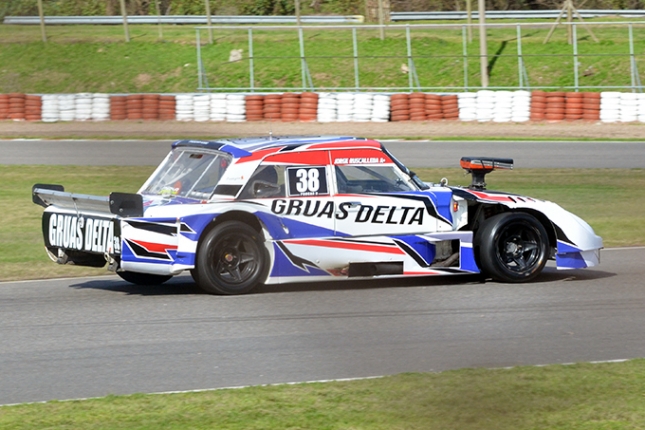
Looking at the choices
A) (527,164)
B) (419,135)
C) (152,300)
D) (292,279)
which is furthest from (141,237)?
(419,135)

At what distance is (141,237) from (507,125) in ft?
72.0

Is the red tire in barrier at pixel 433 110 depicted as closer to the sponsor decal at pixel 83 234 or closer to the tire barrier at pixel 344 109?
the tire barrier at pixel 344 109

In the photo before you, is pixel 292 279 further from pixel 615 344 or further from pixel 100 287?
pixel 615 344

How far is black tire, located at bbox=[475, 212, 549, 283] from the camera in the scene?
31.4 ft

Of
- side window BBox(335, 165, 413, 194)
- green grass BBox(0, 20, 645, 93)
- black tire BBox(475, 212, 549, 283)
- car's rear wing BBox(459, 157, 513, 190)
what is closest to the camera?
side window BBox(335, 165, 413, 194)

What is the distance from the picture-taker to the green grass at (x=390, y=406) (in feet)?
17.4

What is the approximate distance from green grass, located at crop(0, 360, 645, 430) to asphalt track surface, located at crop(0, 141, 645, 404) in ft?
1.21

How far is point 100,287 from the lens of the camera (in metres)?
9.80

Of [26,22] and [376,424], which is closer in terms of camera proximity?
[376,424]

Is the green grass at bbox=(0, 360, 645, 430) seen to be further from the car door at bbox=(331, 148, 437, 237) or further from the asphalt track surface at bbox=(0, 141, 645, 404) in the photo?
the car door at bbox=(331, 148, 437, 237)

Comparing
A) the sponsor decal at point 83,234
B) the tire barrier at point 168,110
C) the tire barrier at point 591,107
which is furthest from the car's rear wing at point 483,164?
the tire barrier at point 168,110

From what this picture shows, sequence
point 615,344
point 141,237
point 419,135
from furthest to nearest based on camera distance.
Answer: point 419,135, point 141,237, point 615,344

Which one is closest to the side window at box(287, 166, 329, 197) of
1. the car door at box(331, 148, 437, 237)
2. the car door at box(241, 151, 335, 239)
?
the car door at box(241, 151, 335, 239)

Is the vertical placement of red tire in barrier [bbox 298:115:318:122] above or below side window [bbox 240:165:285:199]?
above
